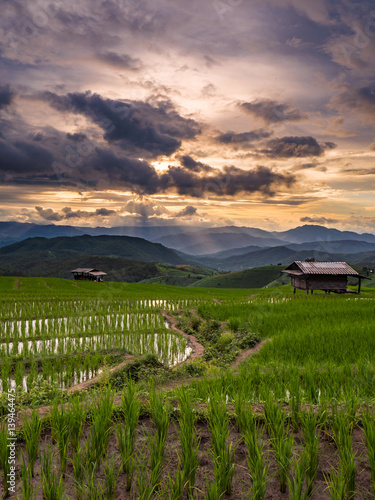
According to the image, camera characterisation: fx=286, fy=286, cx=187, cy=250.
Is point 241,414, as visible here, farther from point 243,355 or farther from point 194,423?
point 243,355

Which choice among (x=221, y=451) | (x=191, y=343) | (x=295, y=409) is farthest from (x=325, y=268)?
(x=221, y=451)

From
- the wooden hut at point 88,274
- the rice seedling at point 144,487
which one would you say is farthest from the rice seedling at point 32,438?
the wooden hut at point 88,274

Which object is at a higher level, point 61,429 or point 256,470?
point 256,470

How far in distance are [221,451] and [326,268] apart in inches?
1135

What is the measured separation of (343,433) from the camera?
3.93 m

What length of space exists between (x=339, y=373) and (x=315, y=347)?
8.86 ft

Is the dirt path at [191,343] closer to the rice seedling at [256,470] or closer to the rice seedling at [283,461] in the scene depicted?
the rice seedling at [256,470]

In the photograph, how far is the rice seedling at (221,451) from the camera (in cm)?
337

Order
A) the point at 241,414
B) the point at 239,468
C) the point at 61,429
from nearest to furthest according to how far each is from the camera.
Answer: the point at 239,468
the point at 61,429
the point at 241,414

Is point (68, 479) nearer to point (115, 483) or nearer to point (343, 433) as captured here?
point (115, 483)

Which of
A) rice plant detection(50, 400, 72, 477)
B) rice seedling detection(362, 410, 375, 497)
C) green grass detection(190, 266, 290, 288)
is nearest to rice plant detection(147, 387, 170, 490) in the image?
rice plant detection(50, 400, 72, 477)

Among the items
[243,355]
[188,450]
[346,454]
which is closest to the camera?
[346,454]

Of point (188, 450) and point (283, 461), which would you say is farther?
point (188, 450)

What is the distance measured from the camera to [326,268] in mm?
28953
